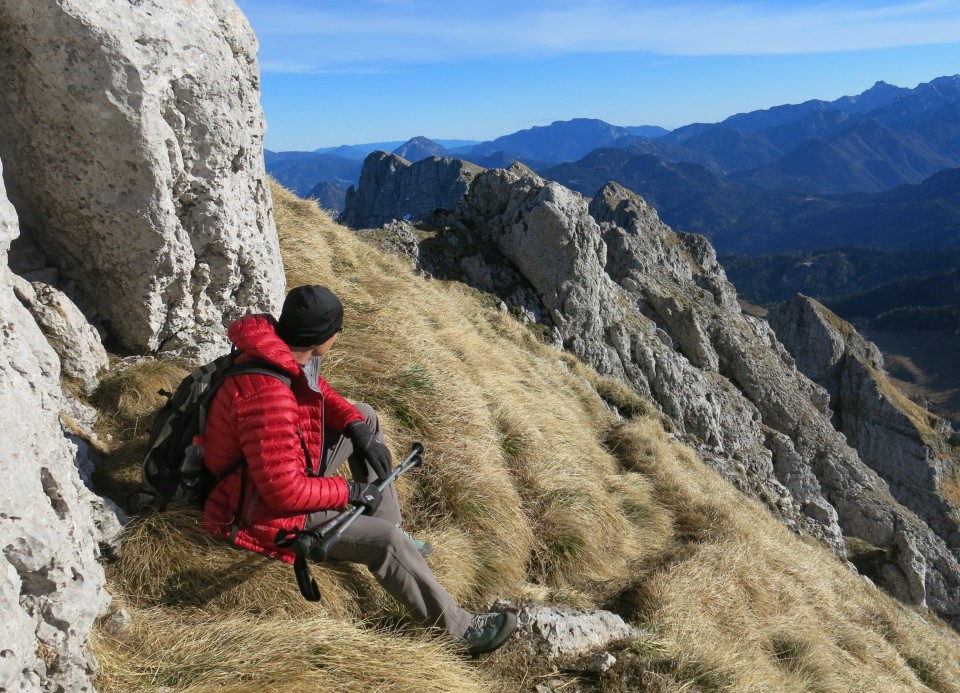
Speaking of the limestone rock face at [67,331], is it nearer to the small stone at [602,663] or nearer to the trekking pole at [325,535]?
the trekking pole at [325,535]

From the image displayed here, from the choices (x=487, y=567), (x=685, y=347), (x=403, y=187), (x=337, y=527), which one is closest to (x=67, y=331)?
(x=337, y=527)

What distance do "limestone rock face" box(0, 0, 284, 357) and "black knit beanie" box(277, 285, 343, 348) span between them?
252 centimetres

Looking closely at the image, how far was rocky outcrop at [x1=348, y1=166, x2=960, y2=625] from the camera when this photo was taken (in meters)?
25.6

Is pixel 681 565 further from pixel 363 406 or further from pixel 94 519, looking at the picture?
pixel 94 519

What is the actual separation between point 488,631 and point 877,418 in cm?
6546

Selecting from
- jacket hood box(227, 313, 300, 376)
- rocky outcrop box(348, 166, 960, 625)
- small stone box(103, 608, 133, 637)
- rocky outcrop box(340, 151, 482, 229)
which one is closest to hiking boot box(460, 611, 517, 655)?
small stone box(103, 608, 133, 637)

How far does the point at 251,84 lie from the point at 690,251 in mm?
49582

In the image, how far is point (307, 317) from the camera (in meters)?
5.34

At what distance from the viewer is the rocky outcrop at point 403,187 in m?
176

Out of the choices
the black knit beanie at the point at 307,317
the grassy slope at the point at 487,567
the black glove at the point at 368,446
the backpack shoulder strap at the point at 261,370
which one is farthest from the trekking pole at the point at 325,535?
the black knit beanie at the point at 307,317

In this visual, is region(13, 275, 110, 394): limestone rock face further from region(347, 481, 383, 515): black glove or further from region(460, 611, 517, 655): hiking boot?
region(460, 611, 517, 655): hiking boot

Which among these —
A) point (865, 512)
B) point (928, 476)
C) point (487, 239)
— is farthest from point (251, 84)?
point (928, 476)

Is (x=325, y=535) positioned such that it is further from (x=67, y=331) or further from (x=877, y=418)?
(x=877, y=418)

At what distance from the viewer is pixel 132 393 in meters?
6.81
